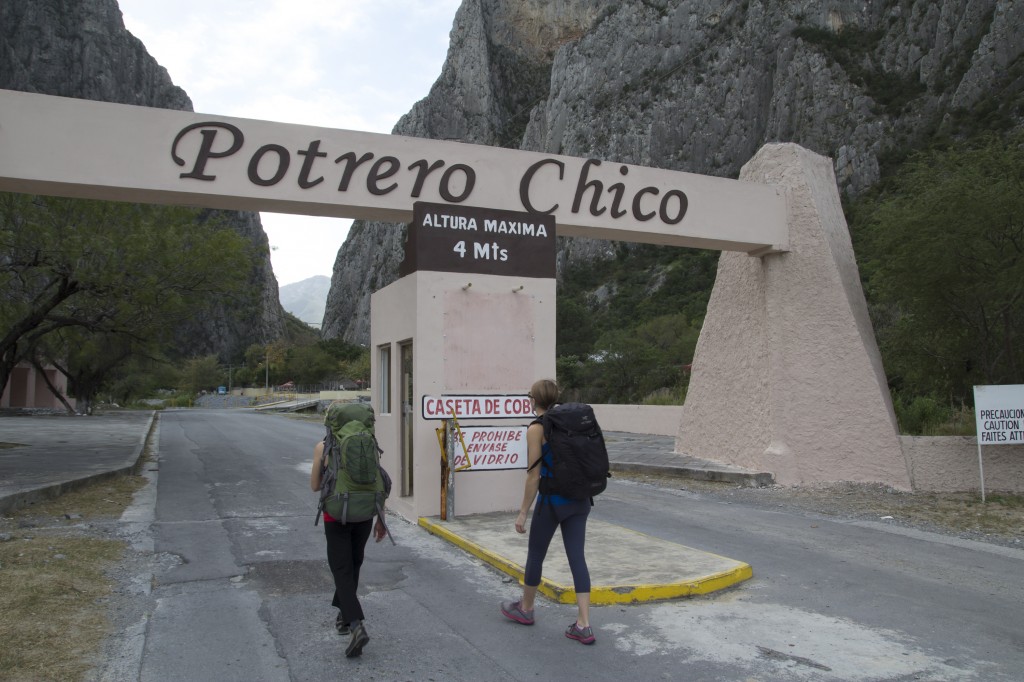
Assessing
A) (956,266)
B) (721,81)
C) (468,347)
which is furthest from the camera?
(721,81)

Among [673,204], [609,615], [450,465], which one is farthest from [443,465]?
[673,204]

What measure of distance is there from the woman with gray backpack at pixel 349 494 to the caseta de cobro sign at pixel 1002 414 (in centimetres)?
1012

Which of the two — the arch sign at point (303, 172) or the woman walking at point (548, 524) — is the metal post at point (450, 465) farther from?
the woman walking at point (548, 524)

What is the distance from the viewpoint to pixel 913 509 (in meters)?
11.2

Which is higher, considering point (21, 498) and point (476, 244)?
point (476, 244)

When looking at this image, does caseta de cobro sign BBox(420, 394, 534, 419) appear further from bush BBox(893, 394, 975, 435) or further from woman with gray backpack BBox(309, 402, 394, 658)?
bush BBox(893, 394, 975, 435)

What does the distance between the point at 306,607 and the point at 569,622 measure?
2.05 m

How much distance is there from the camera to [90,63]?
369 feet

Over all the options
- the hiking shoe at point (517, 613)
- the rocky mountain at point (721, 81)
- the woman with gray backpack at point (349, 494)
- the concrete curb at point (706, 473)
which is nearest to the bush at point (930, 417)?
the concrete curb at point (706, 473)

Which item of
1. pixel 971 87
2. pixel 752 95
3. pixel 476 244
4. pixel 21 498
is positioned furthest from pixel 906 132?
pixel 21 498

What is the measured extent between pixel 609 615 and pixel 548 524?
1.08 metres

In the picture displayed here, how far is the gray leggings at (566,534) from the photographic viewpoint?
17.0 feet

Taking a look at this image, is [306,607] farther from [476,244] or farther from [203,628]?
[476,244]

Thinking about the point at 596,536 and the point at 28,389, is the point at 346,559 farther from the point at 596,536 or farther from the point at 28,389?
the point at 28,389
